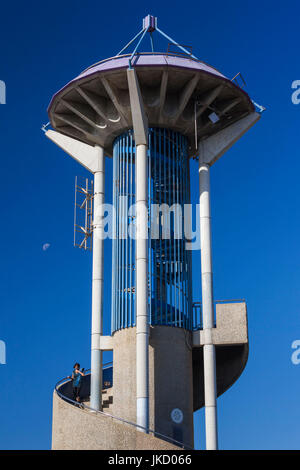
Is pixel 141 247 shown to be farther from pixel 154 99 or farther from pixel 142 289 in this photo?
pixel 154 99

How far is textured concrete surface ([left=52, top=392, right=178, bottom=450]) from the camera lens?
2859cm

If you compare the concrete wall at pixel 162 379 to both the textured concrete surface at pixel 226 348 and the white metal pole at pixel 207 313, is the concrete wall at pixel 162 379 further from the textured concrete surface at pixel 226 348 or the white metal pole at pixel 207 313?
the textured concrete surface at pixel 226 348

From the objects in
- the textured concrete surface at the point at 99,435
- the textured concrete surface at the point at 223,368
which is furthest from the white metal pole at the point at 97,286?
the textured concrete surface at the point at 223,368

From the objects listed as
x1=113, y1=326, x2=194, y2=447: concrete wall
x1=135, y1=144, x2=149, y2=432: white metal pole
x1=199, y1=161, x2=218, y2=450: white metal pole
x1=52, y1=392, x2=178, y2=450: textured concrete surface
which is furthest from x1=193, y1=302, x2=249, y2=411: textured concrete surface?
x1=52, y1=392, x2=178, y2=450: textured concrete surface

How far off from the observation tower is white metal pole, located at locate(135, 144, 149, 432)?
0.04 meters

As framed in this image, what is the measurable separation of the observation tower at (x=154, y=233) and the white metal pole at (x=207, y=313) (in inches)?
1.6

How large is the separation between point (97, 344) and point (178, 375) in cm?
375

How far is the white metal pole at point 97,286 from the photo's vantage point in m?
33.2

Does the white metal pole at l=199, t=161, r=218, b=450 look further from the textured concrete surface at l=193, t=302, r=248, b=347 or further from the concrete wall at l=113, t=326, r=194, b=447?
the concrete wall at l=113, t=326, r=194, b=447

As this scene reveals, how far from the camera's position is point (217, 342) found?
107 ft

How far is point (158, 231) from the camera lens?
33.8 m

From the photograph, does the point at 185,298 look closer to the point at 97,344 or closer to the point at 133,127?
the point at 97,344

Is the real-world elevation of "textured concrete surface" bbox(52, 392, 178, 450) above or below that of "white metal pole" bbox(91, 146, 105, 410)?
below
